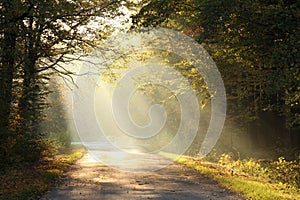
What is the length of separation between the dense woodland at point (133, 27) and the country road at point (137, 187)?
136 inches

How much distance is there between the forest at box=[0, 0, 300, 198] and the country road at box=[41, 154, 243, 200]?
3436 mm

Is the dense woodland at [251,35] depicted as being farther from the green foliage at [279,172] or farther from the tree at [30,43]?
the tree at [30,43]

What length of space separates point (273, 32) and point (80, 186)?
8679 millimetres

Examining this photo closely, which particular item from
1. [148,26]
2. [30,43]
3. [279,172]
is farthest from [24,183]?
[279,172]

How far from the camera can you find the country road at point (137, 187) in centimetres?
1059

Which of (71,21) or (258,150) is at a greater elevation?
(71,21)

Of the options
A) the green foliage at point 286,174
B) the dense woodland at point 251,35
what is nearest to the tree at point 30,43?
the dense woodland at point 251,35

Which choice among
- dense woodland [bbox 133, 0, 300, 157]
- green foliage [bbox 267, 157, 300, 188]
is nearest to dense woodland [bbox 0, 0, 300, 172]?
dense woodland [bbox 133, 0, 300, 157]

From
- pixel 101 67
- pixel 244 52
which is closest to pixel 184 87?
pixel 101 67

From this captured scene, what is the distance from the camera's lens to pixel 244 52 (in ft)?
48.8

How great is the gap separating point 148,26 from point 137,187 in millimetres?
6424

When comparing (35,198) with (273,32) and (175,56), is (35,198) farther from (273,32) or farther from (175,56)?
(175,56)

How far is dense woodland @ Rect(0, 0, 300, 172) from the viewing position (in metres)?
11.8

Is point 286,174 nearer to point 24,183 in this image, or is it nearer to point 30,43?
point 24,183
